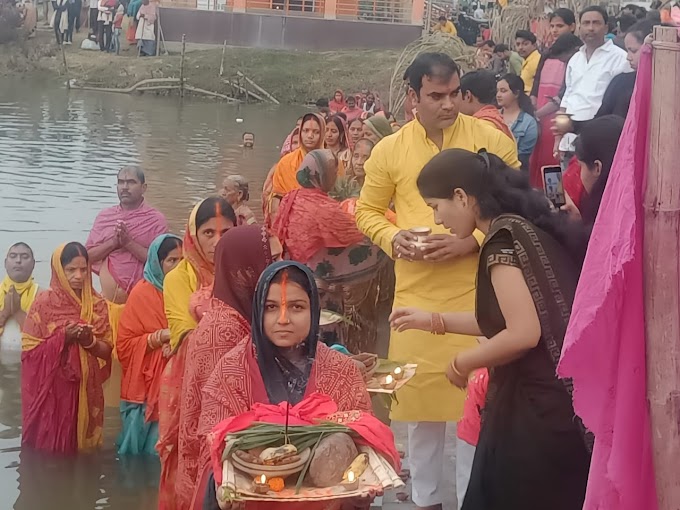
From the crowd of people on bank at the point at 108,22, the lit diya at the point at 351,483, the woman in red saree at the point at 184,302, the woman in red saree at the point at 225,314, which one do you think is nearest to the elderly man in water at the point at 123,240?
the woman in red saree at the point at 184,302

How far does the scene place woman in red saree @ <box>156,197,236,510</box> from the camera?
4711 millimetres

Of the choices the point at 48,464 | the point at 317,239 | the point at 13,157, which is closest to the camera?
the point at 48,464

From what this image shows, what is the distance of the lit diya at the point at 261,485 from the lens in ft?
9.75

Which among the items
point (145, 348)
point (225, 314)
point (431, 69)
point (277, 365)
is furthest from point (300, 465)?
point (145, 348)

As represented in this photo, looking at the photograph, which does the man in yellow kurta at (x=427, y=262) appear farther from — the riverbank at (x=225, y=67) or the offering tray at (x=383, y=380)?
the riverbank at (x=225, y=67)

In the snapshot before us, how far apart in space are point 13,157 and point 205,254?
12866 millimetres

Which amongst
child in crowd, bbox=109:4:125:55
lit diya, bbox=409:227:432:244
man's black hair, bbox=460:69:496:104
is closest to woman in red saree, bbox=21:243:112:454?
lit diya, bbox=409:227:432:244

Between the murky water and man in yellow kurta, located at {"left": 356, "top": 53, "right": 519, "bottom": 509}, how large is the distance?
175 cm

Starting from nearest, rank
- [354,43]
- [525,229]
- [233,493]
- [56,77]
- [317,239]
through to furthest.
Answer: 1. [233,493]
2. [525,229]
3. [317,239]
4. [56,77]
5. [354,43]

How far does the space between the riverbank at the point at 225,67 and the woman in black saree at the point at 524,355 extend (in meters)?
24.9

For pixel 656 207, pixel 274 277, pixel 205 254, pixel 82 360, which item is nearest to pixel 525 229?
pixel 274 277

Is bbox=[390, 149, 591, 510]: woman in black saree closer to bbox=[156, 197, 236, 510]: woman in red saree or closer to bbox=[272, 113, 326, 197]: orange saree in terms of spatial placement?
bbox=[156, 197, 236, 510]: woman in red saree

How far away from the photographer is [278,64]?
31766 mm

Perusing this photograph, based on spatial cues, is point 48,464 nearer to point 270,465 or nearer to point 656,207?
point 270,465
